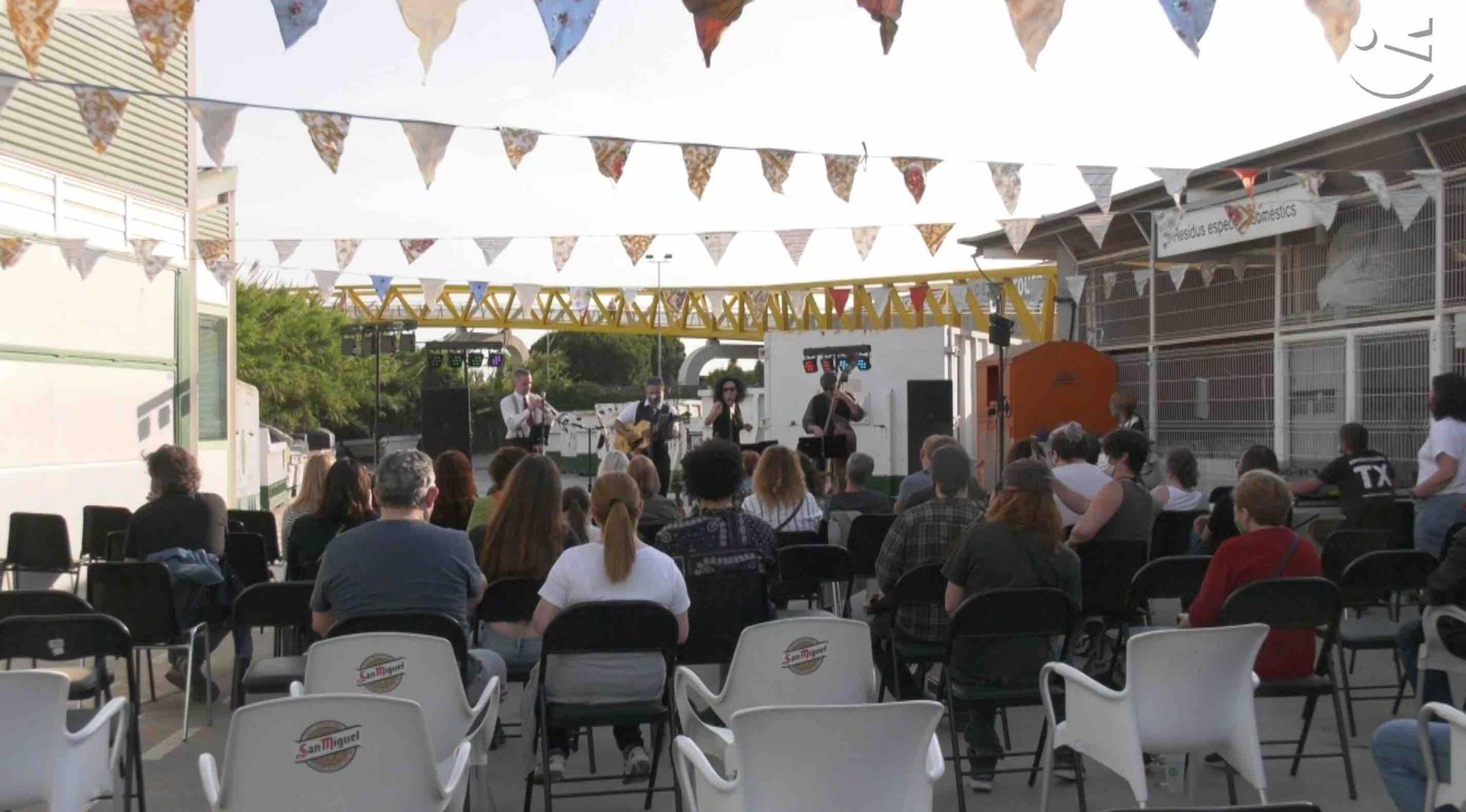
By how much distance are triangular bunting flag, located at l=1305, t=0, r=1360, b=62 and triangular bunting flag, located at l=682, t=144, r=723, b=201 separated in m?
4.15

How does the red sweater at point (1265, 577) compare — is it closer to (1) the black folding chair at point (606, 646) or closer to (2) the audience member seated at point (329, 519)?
(1) the black folding chair at point (606, 646)

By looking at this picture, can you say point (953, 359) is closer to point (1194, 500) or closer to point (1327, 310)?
point (1327, 310)

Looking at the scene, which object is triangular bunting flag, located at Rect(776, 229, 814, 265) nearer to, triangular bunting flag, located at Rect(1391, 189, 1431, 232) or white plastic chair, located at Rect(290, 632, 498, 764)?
triangular bunting flag, located at Rect(1391, 189, 1431, 232)

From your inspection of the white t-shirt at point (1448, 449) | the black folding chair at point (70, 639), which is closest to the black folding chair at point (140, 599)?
the black folding chair at point (70, 639)

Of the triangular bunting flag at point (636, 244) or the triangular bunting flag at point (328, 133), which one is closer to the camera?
the triangular bunting flag at point (328, 133)

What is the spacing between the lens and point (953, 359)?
788 inches

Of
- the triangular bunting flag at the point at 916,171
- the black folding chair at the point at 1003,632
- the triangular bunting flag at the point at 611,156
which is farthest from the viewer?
the triangular bunting flag at the point at 916,171

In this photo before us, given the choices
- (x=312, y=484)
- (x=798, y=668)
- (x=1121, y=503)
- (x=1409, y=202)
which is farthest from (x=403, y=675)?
(x=1409, y=202)

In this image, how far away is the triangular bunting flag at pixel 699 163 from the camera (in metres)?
9.08

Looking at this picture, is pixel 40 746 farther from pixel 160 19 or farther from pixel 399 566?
pixel 160 19

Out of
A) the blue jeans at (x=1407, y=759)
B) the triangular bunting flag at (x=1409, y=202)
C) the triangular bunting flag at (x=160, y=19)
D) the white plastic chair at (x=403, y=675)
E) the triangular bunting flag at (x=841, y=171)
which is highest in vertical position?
the triangular bunting flag at (x=160, y=19)

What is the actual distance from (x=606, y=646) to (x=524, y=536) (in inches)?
41.2

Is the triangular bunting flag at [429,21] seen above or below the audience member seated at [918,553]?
above

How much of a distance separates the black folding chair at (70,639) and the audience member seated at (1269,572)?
11.6ft
